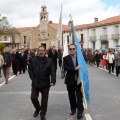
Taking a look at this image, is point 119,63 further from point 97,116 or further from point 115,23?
point 115,23

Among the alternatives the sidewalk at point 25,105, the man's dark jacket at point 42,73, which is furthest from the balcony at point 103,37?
the man's dark jacket at point 42,73

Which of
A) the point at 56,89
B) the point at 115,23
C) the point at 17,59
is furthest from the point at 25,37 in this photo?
the point at 56,89

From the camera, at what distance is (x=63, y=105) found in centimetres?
834

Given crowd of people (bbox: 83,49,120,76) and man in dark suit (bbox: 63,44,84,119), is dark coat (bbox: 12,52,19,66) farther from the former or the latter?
man in dark suit (bbox: 63,44,84,119)

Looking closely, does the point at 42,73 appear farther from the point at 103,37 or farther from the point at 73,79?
the point at 103,37

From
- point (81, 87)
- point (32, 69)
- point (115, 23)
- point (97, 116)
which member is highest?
point (115, 23)

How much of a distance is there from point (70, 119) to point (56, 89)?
15.4ft

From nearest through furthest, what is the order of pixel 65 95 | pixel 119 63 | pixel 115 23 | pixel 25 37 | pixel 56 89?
1. pixel 65 95
2. pixel 56 89
3. pixel 119 63
4. pixel 115 23
5. pixel 25 37

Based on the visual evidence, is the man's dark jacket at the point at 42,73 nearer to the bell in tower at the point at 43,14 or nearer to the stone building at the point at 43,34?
the bell in tower at the point at 43,14

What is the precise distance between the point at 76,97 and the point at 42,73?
1042mm

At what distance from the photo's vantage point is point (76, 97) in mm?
6984

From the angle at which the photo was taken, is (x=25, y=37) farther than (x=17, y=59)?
Yes

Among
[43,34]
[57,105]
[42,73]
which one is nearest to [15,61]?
[57,105]

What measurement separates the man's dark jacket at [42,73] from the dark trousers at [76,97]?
0.58m
